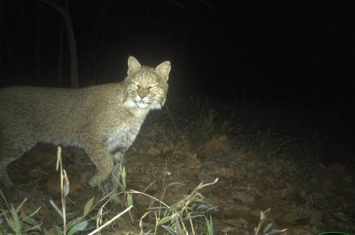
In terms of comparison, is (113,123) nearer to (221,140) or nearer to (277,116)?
(221,140)

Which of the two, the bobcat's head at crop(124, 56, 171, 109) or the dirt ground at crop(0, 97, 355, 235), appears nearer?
the dirt ground at crop(0, 97, 355, 235)

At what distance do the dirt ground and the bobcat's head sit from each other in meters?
1.09

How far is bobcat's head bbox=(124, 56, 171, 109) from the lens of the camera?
18.4 feet

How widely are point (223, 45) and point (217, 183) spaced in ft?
46.0

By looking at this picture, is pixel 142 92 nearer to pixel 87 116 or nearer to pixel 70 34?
pixel 87 116

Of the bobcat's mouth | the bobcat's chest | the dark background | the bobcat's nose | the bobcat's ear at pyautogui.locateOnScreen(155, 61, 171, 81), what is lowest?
the dark background

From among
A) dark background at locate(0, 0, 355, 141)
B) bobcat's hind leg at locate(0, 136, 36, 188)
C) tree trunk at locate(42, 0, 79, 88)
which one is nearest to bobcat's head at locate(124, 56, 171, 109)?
bobcat's hind leg at locate(0, 136, 36, 188)

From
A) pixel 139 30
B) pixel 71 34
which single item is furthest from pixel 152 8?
pixel 71 34

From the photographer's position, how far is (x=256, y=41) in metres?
19.4

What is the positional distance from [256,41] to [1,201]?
1638cm

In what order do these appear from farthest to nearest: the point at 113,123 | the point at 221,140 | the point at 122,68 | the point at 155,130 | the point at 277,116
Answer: the point at 122,68
the point at 277,116
the point at 155,130
the point at 221,140
the point at 113,123

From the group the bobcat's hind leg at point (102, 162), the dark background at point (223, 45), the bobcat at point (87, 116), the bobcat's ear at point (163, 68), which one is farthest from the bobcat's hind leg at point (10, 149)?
the dark background at point (223, 45)

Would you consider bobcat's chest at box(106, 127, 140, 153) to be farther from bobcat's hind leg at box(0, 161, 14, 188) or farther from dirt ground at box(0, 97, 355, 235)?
bobcat's hind leg at box(0, 161, 14, 188)

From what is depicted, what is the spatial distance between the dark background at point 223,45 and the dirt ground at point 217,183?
268 inches
